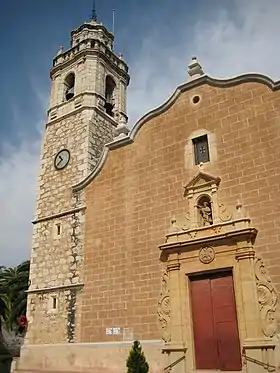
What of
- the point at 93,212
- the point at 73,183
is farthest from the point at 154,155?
the point at 73,183

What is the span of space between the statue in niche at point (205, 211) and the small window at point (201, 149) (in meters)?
1.23

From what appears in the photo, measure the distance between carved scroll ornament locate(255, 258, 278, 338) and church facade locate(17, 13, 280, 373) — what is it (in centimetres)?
2

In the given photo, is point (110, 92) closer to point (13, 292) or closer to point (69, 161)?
point (69, 161)

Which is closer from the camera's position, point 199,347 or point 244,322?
point 244,322

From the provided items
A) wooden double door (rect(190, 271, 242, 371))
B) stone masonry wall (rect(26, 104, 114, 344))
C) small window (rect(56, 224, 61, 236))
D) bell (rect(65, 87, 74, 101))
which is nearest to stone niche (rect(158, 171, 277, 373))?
wooden double door (rect(190, 271, 242, 371))

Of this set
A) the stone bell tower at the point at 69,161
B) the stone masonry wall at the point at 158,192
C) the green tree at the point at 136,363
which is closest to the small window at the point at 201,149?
the stone masonry wall at the point at 158,192

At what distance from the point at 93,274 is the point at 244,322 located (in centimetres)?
503

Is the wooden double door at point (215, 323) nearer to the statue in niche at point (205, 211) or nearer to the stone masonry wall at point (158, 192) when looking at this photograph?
the stone masonry wall at point (158, 192)

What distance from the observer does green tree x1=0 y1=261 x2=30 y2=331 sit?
21141mm

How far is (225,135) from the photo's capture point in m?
11.5

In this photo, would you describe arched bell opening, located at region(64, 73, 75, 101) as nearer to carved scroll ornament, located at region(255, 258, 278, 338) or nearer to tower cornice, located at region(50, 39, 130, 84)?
tower cornice, located at region(50, 39, 130, 84)

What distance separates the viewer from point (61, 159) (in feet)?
52.3

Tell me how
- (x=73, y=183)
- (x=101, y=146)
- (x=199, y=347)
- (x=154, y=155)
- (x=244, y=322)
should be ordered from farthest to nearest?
(x=101, y=146), (x=73, y=183), (x=154, y=155), (x=199, y=347), (x=244, y=322)

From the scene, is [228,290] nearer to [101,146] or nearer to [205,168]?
[205,168]
